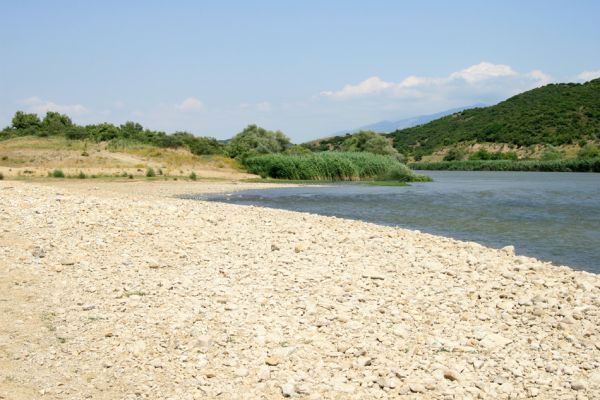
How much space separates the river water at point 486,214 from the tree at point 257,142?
2625 centimetres

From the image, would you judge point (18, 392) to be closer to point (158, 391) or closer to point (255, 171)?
point (158, 391)

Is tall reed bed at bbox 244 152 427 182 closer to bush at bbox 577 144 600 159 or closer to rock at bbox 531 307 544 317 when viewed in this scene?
rock at bbox 531 307 544 317

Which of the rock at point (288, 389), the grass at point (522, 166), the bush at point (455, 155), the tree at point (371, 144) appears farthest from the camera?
the bush at point (455, 155)

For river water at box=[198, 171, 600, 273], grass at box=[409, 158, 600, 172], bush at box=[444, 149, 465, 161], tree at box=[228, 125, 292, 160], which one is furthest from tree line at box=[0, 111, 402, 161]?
bush at box=[444, 149, 465, 161]

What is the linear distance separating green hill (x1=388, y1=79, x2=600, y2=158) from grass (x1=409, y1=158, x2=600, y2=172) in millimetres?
14256

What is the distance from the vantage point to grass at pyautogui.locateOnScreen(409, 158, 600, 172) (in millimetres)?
67688

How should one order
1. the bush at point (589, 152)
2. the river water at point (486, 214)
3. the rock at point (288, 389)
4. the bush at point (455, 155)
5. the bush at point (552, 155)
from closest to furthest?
the rock at point (288, 389), the river water at point (486, 214), the bush at point (589, 152), the bush at point (552, 155), the bush at point (455, 155)

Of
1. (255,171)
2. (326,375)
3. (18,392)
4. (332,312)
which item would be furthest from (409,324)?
(255,171)

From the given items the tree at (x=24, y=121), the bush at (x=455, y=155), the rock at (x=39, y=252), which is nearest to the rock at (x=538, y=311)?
the rock at (x=39, y=252)

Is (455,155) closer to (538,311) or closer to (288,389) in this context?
(538,311)

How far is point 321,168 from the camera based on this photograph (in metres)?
44.7

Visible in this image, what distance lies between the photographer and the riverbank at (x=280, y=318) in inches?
222

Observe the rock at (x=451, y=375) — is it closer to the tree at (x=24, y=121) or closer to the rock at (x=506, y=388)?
the rock at (x=506, y=388)

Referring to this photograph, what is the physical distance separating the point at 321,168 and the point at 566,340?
38.4 meters
